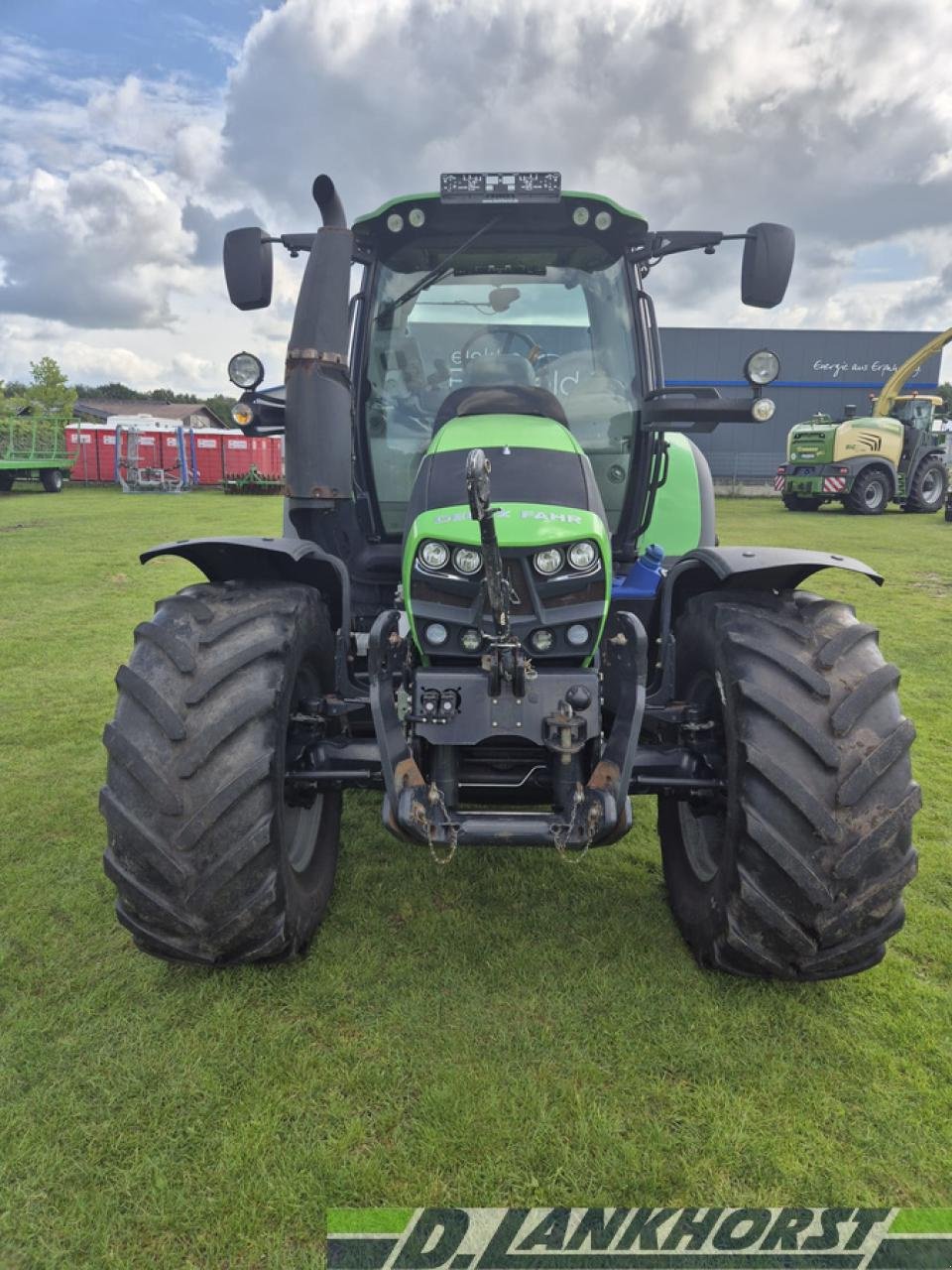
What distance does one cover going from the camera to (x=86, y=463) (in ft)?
102

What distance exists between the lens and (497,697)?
2.48 metres

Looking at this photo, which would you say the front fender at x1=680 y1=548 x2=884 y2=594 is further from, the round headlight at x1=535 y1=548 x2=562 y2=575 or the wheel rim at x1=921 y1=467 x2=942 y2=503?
the wheel rim at x1=921 y1=467 x2=942 y2=503

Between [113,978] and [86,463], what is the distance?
3209 cm

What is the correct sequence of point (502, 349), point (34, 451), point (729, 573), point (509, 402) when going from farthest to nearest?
point (34, 451)
point (502, 349)
point (509, 402)
point (729, 573)

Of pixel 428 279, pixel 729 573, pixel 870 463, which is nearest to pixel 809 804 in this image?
pixel 729 573

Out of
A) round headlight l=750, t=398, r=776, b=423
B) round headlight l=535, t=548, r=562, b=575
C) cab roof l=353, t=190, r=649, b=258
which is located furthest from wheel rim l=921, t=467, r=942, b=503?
round headlight l=535, t=548, r=562, b=575

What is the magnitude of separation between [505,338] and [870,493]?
1898 centimetres

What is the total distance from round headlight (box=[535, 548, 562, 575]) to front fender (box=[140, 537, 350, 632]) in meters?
0.82

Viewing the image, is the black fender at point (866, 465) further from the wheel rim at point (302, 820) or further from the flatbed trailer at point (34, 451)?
the flatbed trailer at point (34, 451)

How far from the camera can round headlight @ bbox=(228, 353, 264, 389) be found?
3848mm

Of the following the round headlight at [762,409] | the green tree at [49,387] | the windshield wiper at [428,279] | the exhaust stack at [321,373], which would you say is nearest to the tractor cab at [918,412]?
the round headlight at [762,409]

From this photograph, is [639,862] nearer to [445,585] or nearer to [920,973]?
[920,973]

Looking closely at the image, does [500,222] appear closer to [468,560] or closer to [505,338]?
[505,338]

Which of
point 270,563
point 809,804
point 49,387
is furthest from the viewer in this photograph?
point 49,387
